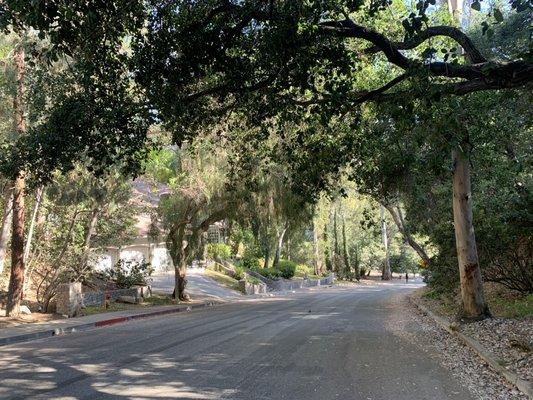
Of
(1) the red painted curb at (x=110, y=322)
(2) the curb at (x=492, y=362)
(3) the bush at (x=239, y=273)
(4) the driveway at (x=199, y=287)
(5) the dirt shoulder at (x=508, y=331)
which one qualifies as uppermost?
(3) the bush at (x=239, y=273)

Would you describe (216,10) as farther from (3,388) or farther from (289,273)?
(289,273)

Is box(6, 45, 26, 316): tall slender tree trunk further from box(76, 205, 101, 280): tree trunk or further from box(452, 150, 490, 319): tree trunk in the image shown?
box(452, 150, 490, 319): tree trunk

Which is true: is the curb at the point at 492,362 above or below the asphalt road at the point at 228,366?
below

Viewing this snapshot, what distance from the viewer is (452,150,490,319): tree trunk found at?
546 inches

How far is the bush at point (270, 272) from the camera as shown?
45.7 meters

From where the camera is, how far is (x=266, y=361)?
30.2 feet

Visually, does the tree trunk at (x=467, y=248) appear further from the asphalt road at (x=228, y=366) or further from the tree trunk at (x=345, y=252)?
the tree trunk at (x=345, y=252)

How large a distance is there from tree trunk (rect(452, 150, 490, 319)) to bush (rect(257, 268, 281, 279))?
32017mm

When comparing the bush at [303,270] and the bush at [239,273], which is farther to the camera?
the bush at [303,270]

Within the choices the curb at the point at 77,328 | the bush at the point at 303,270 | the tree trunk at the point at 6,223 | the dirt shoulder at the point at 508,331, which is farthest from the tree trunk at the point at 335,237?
the tree trunk at the point at 6,223

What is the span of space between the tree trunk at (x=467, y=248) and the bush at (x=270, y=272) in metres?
32.0

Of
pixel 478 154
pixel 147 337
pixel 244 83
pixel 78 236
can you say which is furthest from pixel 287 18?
pixel 78 236

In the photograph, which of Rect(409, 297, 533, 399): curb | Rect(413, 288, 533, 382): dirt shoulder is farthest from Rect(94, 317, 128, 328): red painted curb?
Rect(413, 288, 533, 382): dirt shoulder

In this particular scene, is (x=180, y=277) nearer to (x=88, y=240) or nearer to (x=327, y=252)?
(x=88, y=240)
